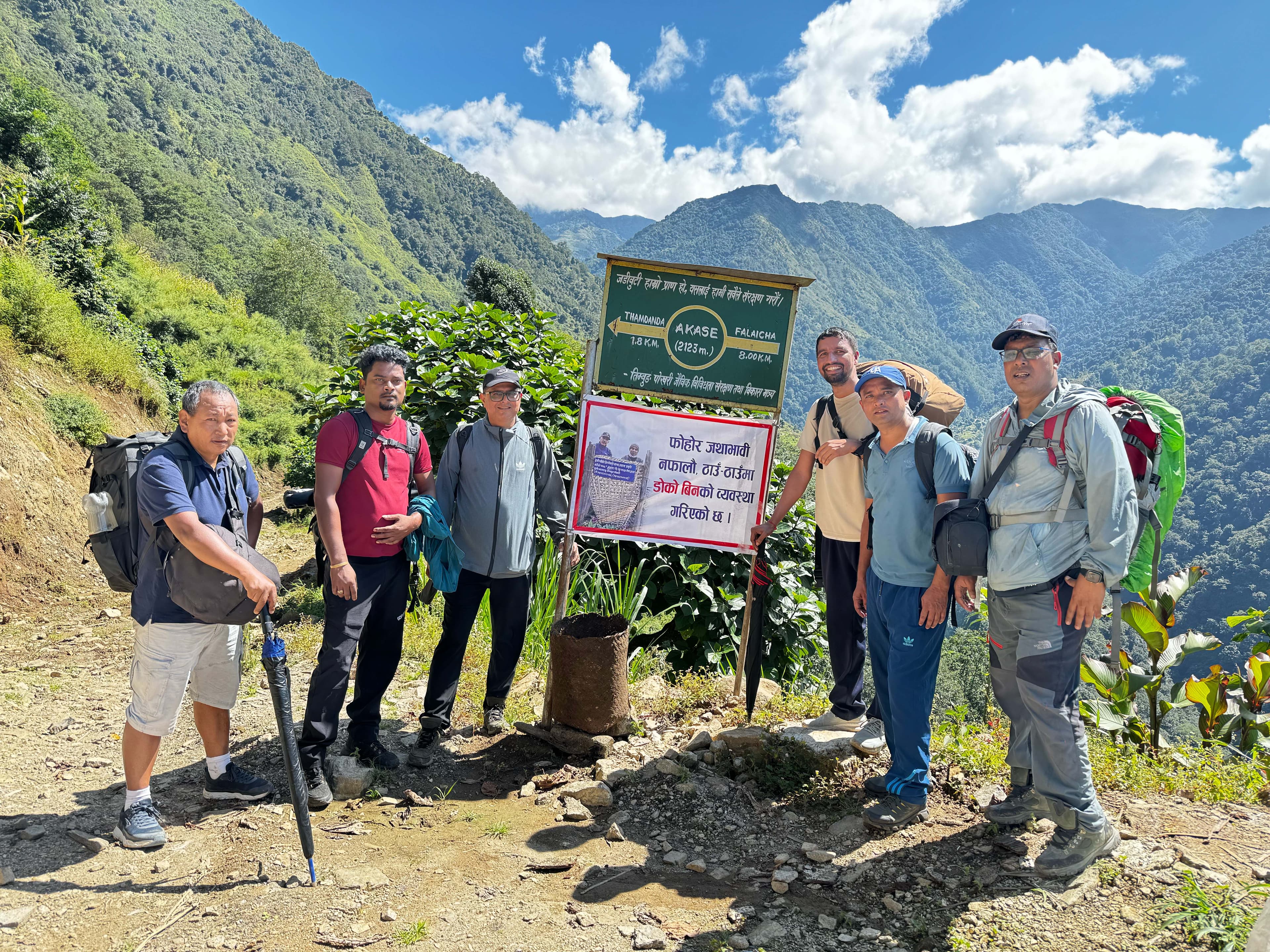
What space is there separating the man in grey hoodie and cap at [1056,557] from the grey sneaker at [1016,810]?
26 cm

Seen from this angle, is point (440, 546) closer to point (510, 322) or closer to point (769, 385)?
point (769, 385)

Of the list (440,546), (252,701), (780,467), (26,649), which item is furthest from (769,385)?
(26,649)

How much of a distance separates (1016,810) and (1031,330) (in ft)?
6.40

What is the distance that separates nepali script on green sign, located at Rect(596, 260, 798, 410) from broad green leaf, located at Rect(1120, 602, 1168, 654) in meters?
2.40

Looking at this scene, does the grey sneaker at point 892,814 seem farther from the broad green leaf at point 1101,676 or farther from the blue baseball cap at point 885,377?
the blue baseball cap at point 885,377

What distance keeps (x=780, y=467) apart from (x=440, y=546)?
10.1ft

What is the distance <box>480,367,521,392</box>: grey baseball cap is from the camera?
3754 mm

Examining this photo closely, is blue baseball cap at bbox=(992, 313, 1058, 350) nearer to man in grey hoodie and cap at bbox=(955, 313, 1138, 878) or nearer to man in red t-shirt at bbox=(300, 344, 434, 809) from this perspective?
man in grey hoodie and cap at bbox=(955, 313, 1138, 878)

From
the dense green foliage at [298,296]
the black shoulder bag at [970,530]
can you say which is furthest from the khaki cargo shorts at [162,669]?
the dense green foliage at [298,296]

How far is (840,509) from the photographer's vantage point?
3.76 meters

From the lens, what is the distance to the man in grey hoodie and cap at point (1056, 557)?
254 centimetres

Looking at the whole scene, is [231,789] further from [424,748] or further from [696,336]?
[696,336]

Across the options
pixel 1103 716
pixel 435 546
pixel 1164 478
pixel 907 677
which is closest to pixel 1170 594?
pixel 1103 716

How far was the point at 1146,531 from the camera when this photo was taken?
3088mm
